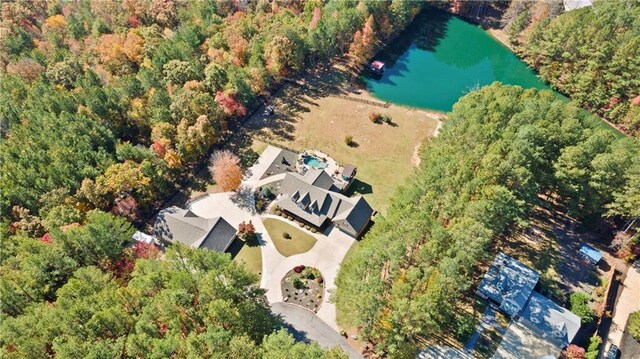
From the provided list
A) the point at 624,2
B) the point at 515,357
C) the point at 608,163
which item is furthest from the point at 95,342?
the point at 624,2

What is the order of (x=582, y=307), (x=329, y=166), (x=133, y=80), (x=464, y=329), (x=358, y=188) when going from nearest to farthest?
1. (x=464, y=329)
2. (x=582, y=307)
3. (x=358, y=188)
4. (x=329, y=166)
5. (x=133, y=80)

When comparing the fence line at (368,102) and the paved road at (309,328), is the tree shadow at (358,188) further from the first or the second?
the fence line at (368,102)

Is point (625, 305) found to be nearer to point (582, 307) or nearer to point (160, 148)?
point (582, 307)

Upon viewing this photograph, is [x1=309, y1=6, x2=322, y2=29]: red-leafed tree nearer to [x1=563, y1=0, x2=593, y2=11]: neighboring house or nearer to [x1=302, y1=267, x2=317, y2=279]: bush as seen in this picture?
[x1=302, y1=267, x2=317, y2=279]: bush

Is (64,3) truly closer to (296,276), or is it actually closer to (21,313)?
(21,313)

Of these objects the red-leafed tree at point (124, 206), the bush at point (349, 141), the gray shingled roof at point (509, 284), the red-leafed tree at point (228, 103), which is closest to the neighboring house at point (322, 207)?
the bush at point (349, 141)

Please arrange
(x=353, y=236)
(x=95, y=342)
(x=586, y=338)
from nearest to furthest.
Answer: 1. (x=95, y=342)
2. (x=586, y=338)
3. (x=353, y=236)

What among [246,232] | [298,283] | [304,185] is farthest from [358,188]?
[298,283]
